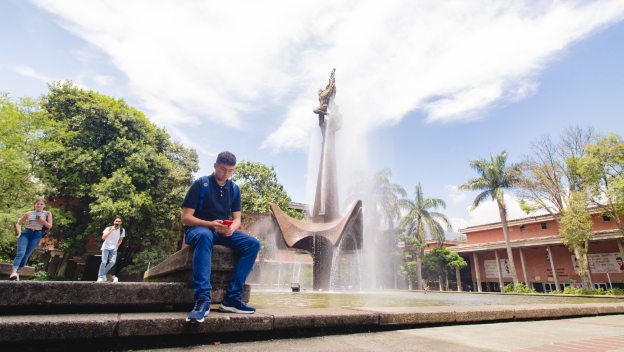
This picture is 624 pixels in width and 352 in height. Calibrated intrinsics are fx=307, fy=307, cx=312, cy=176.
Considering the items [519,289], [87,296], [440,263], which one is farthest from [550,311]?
[440,263]

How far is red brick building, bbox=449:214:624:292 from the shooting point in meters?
24.3

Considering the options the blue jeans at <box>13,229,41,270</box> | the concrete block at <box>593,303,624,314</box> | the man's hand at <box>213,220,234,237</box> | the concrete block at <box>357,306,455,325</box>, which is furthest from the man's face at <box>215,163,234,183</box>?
the concrete block at <box>593,303,624,314</box>

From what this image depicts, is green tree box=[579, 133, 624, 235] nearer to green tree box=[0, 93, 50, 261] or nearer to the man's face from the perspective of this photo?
the man's face

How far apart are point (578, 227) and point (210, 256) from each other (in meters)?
24.2

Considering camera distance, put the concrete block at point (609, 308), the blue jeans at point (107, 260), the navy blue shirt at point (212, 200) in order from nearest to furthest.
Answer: the navy blue shirt at point (212, 200) < the concrete block at point (609, 308) < the blue jeans at point (107, 260)

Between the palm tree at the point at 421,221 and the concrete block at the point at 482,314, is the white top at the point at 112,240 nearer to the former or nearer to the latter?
the concrete block at the point at 482,314

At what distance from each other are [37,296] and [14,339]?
1.57 ft

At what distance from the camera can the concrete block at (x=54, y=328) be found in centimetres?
170

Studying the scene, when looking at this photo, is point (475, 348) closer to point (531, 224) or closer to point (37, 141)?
point (37, 141)

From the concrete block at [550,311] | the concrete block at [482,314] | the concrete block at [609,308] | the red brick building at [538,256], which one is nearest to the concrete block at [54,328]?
the concrete block at [482,314]

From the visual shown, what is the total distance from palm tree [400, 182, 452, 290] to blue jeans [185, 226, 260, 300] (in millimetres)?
32596

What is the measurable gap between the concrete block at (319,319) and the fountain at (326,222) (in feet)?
29.2

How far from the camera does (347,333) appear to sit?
2682 millimetres

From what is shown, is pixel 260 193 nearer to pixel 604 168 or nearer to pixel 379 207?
pixel 379 207
